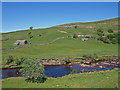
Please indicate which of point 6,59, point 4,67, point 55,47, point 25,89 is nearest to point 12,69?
point 4,67

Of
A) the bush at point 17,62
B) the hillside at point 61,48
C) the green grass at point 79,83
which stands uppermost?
the hillside at point 61,48

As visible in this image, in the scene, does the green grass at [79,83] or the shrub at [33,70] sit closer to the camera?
the green grass at [79,83]

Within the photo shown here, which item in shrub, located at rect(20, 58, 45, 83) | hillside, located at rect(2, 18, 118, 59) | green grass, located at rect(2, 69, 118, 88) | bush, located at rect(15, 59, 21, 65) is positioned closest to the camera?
green grass, located at rect(2, 69, 118, 88)

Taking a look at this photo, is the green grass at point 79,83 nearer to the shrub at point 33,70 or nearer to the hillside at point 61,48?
the shrub at point 33,70

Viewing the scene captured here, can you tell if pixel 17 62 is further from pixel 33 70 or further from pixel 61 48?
pixel 61 48

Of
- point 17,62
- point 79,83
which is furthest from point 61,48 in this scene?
point 79,83

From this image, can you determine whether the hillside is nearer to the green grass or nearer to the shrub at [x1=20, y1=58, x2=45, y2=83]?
the shrub at [x1=20, y1=58, x2=45, y2=83]

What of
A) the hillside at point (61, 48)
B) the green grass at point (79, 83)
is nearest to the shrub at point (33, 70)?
the green grass at point (79, 83)

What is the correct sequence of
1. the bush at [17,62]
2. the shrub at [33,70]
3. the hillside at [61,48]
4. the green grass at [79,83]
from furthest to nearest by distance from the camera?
the hillside at [61,48] → the bush at [17,62] → the shrub at [33,70] → the green grass at [79,83]

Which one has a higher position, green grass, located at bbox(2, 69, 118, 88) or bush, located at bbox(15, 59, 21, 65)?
bush, located at bbox(15, 59, 21, 65)

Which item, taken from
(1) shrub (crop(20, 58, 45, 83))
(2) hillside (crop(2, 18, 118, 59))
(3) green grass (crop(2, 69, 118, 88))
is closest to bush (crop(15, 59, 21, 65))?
(2) hillside (crop(2, 18, 118, 59))

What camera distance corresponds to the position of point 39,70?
96.2ft

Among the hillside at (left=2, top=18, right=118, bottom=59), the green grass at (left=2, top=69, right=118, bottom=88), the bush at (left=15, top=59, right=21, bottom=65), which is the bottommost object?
the green grass at (left=2, top=69, right=118, bottom=88)

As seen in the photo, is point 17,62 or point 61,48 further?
point 61,48
